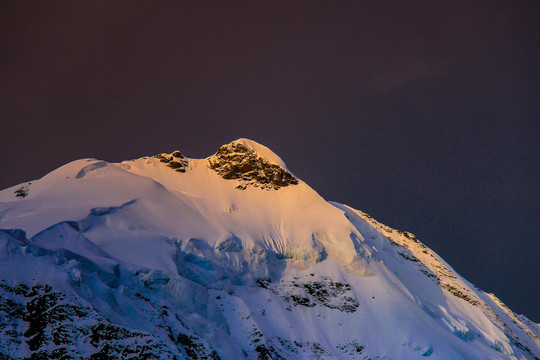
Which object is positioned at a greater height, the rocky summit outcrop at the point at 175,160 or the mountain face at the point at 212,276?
the rocky summit outcrop at the point at 175,160

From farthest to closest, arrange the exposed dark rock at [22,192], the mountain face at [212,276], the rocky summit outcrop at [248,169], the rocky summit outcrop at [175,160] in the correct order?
the rocky summit outcrop at [248,169] → the rocky summit outcrop at [175,160] → the exposed dark rock at [22,192] → the mountain face at [212,276]

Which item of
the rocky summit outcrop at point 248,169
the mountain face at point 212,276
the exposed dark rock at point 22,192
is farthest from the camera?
the rocky summit outcrop at point 248,169

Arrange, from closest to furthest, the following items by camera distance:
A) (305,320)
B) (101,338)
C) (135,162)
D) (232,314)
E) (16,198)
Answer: (101,338) < (232,314) < (305,320) < (16,198) < (135,162)

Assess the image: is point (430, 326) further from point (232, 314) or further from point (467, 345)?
point (232, 314)

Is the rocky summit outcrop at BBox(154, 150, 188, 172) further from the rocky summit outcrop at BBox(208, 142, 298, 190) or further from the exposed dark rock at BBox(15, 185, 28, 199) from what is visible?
the exposed dark rock at BBox(15, 185, 28, 199)

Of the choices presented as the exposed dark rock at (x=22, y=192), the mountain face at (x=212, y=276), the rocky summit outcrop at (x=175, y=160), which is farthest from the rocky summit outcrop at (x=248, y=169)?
the exposed dark rock at (x=22, y=192)

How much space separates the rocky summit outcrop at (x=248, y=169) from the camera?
11256 cm

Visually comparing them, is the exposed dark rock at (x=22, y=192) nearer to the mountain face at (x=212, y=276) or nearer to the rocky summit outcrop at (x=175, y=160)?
the mountain face at (x=212, y=276)

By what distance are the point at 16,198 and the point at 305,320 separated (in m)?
57.8

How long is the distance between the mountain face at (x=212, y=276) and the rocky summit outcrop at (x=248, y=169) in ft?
1.20

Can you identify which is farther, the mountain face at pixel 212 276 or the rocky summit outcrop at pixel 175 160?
the rocky summit outcrop at pixel 175 160

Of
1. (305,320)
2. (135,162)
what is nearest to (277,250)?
(305,320)

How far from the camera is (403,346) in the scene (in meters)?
71.9

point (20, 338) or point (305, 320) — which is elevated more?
point (305, 320)
